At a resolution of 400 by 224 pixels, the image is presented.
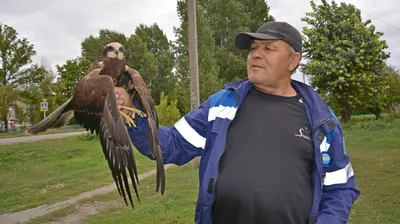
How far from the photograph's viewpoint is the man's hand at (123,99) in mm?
2109

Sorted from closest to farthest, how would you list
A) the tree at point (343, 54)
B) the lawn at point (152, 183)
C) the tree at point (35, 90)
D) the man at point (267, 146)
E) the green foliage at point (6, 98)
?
the man at point (267, 146) < the lawn at point (152, 183) < the tree at point (35, 90) < the tree at point (343, 54) < the green foliage at point (6, 98)

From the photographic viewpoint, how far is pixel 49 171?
1215 centimetres

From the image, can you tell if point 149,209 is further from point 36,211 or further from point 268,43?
point 268,43

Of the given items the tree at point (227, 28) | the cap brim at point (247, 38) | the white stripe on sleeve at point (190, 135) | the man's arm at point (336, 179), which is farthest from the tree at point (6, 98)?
the man's arm at point (336, 179)

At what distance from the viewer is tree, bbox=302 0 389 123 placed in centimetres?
1786

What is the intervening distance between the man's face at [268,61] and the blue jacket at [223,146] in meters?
0.13

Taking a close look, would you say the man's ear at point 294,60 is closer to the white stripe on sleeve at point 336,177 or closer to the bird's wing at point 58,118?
the white stripe on sleeve at point 336,177

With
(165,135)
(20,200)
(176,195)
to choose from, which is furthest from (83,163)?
(165,135)

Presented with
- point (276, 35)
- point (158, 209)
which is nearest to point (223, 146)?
point (276, 35)

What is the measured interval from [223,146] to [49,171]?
11122 millimetres

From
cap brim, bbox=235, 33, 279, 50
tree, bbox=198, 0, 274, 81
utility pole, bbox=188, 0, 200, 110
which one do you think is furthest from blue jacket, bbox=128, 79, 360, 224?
tree, bbox=198, 0, 274, 81

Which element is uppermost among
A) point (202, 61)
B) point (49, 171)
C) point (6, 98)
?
point (202, 61)

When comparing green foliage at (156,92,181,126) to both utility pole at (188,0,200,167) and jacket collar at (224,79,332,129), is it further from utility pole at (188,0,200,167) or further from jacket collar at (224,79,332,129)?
jacket collar at (224,79,332,129)

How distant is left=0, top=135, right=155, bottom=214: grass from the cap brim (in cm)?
627
